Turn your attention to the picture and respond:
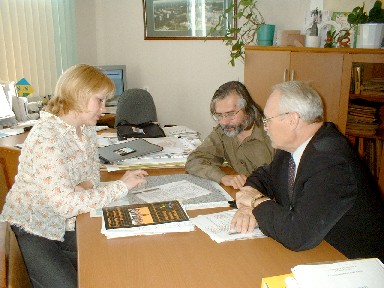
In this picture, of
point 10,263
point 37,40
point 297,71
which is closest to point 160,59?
point 37,40

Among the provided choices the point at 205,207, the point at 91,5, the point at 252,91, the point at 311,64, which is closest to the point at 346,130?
the point at 311,64

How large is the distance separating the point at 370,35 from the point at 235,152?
1276 mm

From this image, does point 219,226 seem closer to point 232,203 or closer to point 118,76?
point 232,203

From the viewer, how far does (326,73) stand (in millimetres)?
2824

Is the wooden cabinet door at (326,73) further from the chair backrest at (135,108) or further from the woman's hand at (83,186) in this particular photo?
the woman's hand at (83,186)

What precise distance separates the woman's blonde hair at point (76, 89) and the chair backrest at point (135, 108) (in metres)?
1.62

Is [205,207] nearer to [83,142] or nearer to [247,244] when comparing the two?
[247,244]

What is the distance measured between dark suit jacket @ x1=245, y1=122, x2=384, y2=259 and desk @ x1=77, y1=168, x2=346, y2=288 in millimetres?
64

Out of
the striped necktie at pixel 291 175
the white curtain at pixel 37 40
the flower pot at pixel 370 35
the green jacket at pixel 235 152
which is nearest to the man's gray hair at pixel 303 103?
the striped necktie at pixel 291 175

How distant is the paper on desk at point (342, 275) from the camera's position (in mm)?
860

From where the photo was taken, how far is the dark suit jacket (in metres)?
1.22

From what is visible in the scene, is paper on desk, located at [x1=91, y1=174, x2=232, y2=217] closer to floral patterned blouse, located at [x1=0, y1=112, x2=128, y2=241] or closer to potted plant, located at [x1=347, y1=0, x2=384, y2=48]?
floral patterned blouse, located at [x1=0, y1=112, x2=128, y2=241]

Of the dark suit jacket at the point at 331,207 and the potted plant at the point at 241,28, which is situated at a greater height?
the potted plant at the point at 241,28

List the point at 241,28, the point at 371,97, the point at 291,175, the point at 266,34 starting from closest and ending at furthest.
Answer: the point at 291,175, the point at 371,97, the point at 266,34, the point at 241,28
